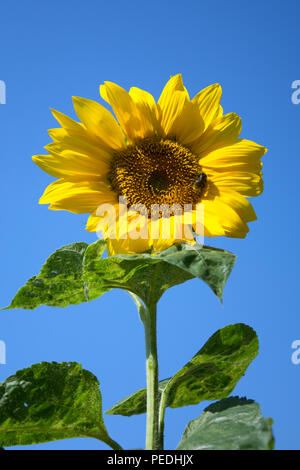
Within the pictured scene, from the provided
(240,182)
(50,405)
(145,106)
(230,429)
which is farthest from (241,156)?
(50,405)

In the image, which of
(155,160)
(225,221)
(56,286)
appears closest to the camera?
(56,286)

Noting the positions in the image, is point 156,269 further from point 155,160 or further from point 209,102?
point 209,102

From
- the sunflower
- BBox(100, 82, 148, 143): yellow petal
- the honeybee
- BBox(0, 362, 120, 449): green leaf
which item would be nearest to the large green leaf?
the sunflower

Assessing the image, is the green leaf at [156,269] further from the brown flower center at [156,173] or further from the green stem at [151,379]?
the brown flower center at [156,173]

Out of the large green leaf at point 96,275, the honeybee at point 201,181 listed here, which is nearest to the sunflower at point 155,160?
the honeybee at point 201,181

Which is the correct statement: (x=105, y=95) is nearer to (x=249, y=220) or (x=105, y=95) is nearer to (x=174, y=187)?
(x=174, y=187)

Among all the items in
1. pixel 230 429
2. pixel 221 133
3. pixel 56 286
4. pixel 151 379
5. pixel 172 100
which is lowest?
pixel 230 429
